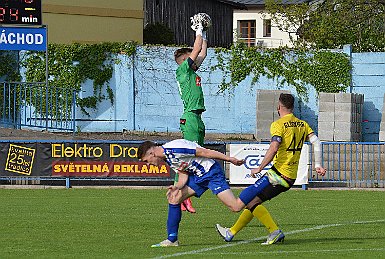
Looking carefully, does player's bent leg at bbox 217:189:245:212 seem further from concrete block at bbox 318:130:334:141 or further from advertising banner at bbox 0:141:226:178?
concrete block at bbox 318:130:334:141

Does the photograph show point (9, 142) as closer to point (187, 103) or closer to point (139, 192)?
point (139, 192)

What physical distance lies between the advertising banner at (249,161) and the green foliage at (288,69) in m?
12.1

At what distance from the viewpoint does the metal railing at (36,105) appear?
111 feet

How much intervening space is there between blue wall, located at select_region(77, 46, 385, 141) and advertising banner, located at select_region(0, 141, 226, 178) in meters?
11.7

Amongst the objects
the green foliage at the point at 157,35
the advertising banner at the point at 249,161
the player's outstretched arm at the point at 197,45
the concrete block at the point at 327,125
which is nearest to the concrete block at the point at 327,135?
the concrete block at the point at 327,125

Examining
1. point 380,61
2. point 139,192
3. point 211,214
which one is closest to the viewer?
point 211,214

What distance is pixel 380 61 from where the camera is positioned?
3569 cm

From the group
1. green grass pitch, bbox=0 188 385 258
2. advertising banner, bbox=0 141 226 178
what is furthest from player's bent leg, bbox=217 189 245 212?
advertising banner, bbox=0 141 226 178

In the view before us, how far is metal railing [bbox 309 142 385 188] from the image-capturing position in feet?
81.1

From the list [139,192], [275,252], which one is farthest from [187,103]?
[139,192]

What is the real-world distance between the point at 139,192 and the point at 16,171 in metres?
3.13

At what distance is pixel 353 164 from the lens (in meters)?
24.8

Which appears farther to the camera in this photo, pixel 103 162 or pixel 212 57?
pixel 212 57

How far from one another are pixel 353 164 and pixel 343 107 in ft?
29.2
